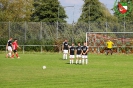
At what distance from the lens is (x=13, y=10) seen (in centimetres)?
7944

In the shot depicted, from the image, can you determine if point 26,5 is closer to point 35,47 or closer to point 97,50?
point 35,47

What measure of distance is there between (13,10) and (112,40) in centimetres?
2941

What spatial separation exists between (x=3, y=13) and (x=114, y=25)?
25239 mm

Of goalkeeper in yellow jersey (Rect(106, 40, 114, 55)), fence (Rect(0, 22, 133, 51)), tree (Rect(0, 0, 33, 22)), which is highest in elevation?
tree (Rect(0, 0, 33, 22))

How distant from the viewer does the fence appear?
58000 mm

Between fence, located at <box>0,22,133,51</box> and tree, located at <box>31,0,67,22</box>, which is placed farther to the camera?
tree, located at <box>31,0,67,22</box>

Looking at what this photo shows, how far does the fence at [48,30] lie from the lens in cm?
5800

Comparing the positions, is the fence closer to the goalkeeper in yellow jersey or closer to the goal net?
the goal net

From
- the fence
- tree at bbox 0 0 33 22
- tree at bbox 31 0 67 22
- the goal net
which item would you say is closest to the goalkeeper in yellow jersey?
the goal net

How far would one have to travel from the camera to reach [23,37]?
58562mm

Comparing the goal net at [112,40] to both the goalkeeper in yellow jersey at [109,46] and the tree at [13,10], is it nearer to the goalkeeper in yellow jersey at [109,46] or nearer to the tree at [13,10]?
the goalkeeper in yellow jersey at [109,46]

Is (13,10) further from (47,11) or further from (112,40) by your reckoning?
(112,40)

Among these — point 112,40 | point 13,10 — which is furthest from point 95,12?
point 112,40

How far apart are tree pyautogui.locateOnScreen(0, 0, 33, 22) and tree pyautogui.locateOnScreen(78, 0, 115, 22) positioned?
1485cm
